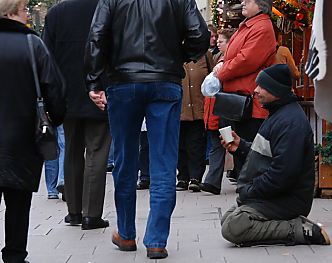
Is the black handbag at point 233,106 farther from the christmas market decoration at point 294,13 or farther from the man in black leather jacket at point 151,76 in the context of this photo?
the man in black leather jacket at point 151,76

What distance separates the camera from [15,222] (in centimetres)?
531

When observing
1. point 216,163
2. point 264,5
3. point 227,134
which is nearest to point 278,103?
point 227,134

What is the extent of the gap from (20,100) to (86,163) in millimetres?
2047

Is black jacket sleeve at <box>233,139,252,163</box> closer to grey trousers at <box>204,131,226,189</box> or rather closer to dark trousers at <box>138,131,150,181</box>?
grey trousers at <box>204,131,226,189</box>

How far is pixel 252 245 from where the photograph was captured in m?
6.21

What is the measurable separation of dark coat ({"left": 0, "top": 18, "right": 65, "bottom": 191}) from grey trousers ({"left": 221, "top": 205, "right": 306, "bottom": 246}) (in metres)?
1.47

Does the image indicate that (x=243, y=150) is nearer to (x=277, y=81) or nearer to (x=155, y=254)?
(x=277, y=81)

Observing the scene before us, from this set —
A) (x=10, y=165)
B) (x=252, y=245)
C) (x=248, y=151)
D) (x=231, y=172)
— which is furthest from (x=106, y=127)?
(x=231, y=172)

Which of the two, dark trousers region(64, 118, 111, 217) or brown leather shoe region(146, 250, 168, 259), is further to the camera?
dark trousers region(64, 118, 111, 217)

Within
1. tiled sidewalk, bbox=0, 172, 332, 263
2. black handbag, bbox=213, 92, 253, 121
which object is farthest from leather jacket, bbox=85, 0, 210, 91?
black handbag, bbox=213, 92, 253, 121

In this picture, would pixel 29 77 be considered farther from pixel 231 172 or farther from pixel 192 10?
pixel 231 172

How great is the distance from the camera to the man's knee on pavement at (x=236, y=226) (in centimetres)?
608

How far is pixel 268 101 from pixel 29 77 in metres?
1.85

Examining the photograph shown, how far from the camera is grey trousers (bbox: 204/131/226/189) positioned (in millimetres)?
9984
